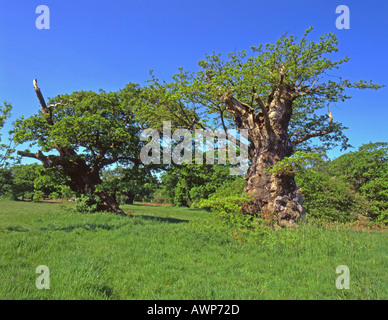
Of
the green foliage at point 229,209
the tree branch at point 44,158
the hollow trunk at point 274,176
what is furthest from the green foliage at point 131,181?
the hollow trunk at point 274,176

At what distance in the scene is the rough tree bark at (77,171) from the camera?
1639 cm

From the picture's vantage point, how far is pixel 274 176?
1265 centimetres

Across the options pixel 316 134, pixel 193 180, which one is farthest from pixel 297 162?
pixel 193 180

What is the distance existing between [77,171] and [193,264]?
14537mm

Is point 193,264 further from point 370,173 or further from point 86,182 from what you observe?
point 370,173

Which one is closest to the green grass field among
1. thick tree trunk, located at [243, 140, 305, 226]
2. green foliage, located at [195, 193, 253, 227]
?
green foliage, located at [195, 193, 253, 227]

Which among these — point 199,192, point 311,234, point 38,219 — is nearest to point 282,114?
point 311,234

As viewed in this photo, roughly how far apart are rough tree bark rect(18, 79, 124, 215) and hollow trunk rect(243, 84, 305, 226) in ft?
33.7

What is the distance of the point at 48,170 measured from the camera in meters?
16.3

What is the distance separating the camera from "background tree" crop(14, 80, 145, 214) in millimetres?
14906
